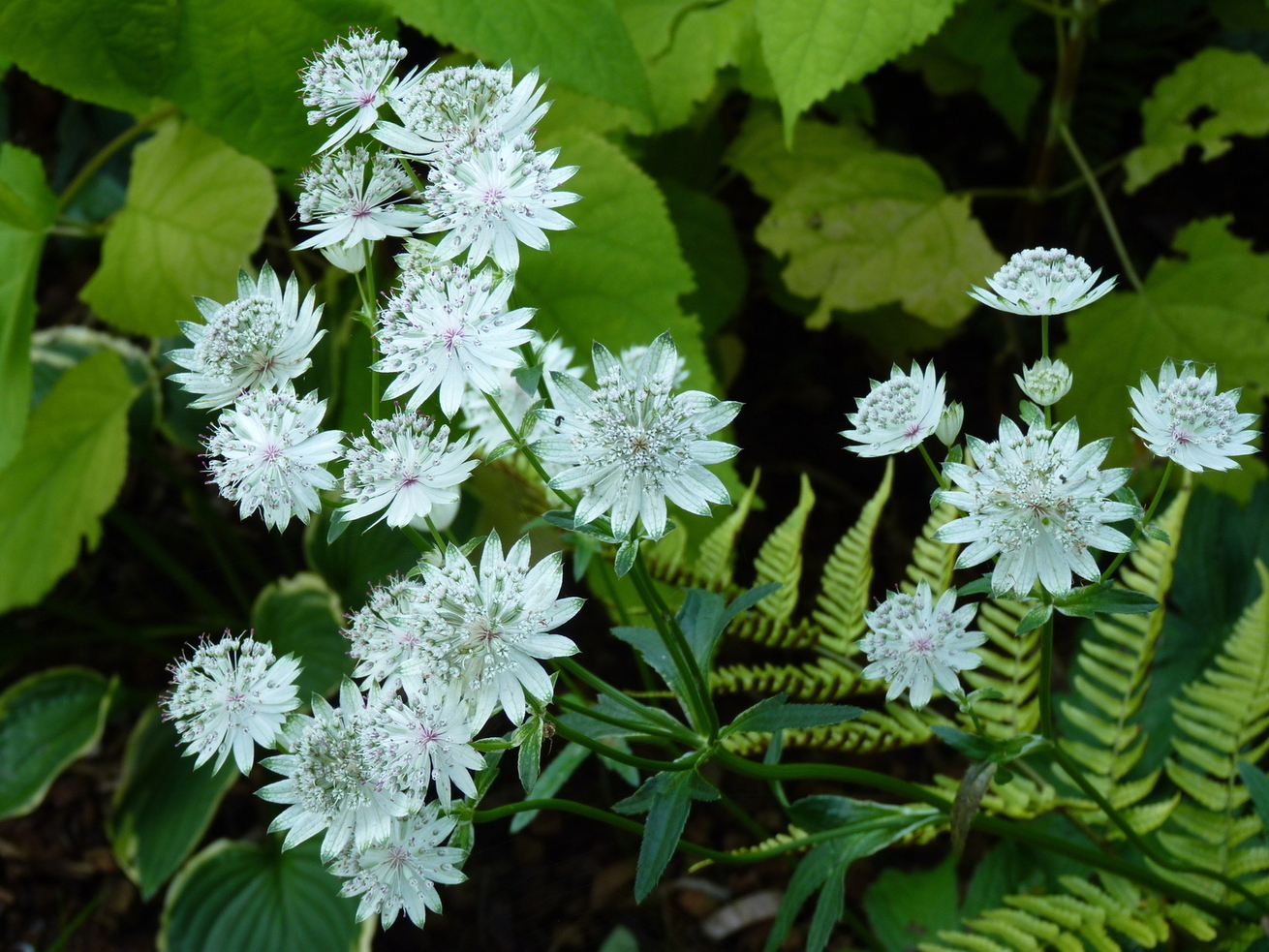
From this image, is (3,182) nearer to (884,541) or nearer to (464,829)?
(464,829)

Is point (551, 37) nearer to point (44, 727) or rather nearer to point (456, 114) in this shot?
point (456, 114)

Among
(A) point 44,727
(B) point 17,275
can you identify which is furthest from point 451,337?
(A) point 44,727

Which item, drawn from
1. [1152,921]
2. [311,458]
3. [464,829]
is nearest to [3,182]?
[311,458]

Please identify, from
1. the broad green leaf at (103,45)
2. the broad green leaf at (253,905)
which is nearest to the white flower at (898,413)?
the broad green leaf at (103,45)

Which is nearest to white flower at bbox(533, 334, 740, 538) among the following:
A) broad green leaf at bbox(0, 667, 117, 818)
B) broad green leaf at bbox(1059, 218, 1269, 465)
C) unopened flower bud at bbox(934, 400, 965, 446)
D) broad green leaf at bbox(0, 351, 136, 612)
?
unopened flower bud at bbox(934, 400, 965, 446)

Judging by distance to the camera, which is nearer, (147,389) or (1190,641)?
(1190,641)

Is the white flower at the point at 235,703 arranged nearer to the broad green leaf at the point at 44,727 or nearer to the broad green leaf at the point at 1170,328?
the broad green leaf at the point at 44,727

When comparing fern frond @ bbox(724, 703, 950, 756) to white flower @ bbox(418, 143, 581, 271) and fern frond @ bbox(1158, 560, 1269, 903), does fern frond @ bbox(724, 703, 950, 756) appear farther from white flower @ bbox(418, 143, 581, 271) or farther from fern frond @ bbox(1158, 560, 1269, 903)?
white flower @ bbox(418, 143, 581, 271)
